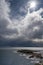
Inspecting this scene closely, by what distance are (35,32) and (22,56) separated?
1.45ft

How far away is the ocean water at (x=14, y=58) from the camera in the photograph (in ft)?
10.3

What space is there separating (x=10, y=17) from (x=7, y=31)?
0.23m

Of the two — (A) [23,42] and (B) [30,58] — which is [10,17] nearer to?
(A) [23,42]

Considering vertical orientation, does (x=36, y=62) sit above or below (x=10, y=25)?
below

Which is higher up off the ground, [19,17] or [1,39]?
[19,17]

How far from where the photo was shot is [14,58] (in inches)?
126

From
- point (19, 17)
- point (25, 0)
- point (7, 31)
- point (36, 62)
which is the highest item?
point (25, 0)

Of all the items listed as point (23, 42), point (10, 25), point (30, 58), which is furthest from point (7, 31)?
point (30, 58)

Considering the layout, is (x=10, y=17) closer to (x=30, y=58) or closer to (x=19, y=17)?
(x=19, y=17)

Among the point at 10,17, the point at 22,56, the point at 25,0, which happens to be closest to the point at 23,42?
the point at 22,56

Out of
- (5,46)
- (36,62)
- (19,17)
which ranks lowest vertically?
(36,62)

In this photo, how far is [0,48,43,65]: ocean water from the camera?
3146 mm

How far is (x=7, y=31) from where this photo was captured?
3.23 metres

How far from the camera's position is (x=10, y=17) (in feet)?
10.6
